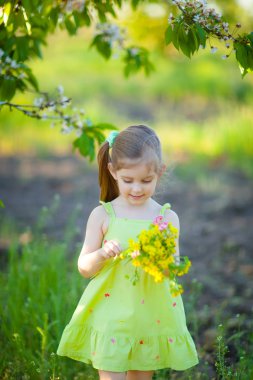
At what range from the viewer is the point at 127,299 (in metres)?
2.04

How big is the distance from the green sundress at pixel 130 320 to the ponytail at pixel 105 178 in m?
0.21

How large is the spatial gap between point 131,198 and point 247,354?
49.8 inches

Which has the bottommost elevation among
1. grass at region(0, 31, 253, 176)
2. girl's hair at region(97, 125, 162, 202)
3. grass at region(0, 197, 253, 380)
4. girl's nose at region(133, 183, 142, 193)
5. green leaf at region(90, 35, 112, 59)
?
grass at region(0, 197, 253, 380)

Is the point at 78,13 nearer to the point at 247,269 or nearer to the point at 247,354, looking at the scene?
the point at 247,354

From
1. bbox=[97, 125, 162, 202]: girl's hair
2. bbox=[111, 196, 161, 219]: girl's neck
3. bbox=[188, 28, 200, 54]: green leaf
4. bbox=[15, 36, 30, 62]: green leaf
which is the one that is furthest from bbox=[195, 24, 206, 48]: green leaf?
bbox=[15, 36, 30, 62]: green leaf

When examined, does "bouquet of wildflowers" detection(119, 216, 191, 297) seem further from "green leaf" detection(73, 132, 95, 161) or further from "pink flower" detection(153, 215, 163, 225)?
"green leaf" detection(73, 132, 95, 161)

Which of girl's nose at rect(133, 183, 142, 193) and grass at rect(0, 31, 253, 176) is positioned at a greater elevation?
grass at rect(0, 31, 253, 176)

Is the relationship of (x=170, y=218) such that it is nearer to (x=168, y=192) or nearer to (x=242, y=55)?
(x=242, y=55)

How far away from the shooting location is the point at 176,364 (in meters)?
2.05

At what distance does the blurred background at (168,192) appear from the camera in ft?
9.57

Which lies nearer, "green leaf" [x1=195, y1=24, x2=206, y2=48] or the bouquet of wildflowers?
the bouquet of wildflowers

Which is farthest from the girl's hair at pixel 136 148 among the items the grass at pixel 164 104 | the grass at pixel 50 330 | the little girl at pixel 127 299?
the grass at pixel 164 104

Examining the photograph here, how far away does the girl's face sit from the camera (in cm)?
202

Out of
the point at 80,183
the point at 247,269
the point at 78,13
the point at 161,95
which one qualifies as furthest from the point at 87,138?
the point at 161,95
